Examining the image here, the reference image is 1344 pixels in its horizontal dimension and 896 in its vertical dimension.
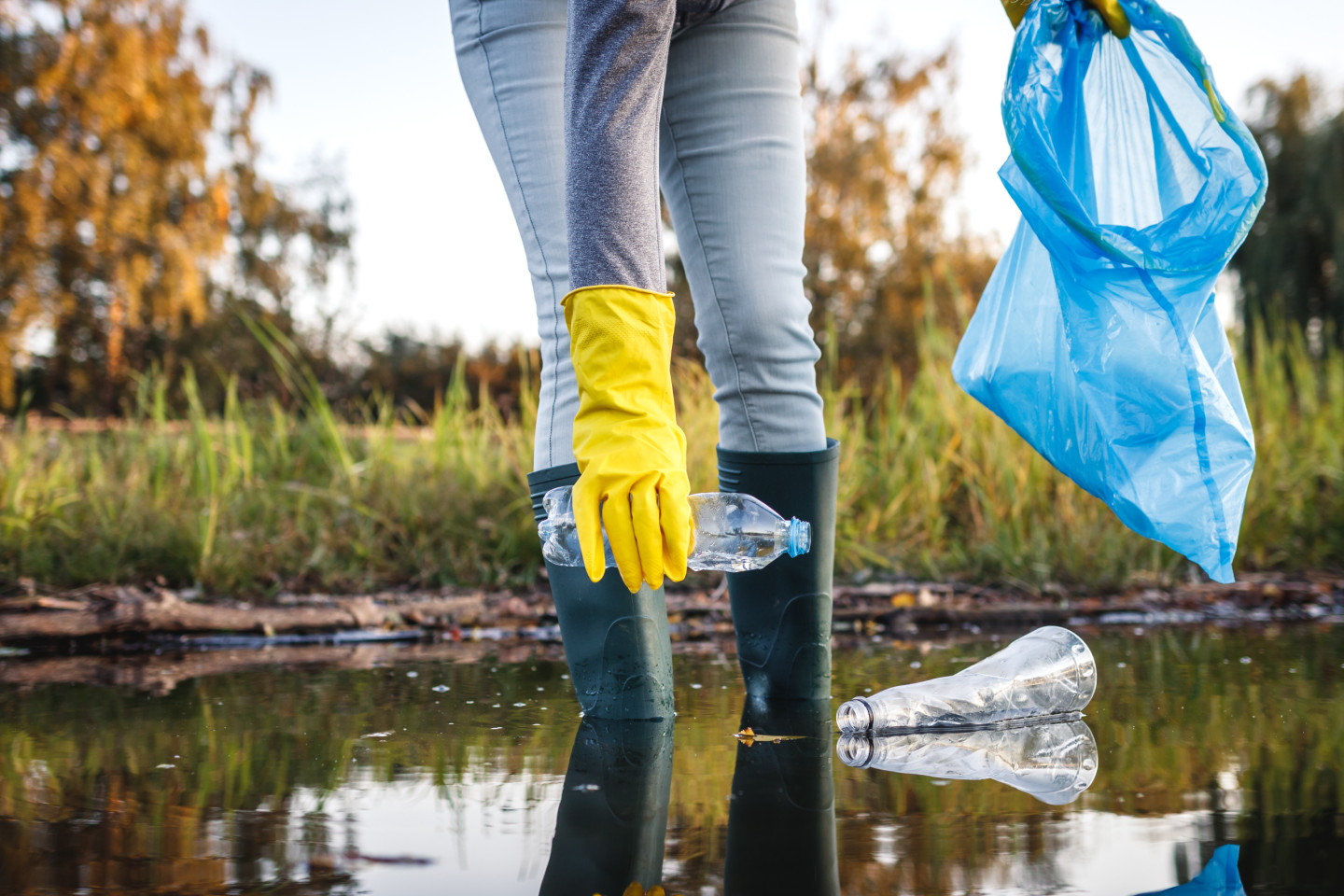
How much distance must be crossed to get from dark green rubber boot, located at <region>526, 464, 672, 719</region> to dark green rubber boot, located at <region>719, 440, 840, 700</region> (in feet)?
0.52

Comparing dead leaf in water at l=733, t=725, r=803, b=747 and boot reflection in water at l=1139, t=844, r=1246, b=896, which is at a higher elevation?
dead leaf in water at l=733, t=725, r=803, b=747

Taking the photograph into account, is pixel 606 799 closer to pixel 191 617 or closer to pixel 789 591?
pixel 789 591

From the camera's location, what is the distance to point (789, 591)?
144 centimetres

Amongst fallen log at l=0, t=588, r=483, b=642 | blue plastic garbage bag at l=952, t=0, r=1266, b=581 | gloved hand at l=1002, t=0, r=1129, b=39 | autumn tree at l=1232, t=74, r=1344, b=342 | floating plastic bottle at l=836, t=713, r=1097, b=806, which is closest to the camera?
floating plastic bottle at l=836, t=713, r=1097, b=806

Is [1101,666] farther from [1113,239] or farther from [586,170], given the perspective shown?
[586,170]

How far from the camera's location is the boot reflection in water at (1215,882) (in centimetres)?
76

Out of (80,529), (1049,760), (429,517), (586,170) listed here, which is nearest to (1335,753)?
(1049,760)

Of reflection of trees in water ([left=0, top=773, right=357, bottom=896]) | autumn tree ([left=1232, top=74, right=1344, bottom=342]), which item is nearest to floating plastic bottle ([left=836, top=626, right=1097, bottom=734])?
reflection of trees in water ([left=0, top=773, right=357, bottom=896])

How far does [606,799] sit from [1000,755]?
0.48 m

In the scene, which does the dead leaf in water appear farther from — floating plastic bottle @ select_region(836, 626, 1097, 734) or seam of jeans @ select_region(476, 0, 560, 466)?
→ seam of jeans @ select_region(476, 0, 560, 466)

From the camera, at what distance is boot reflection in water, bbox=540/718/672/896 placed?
0.83m

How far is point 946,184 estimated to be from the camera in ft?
59.0

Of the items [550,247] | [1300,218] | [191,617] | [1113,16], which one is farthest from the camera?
[1300,218]

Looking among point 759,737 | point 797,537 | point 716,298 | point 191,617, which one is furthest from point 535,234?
point 191,617
